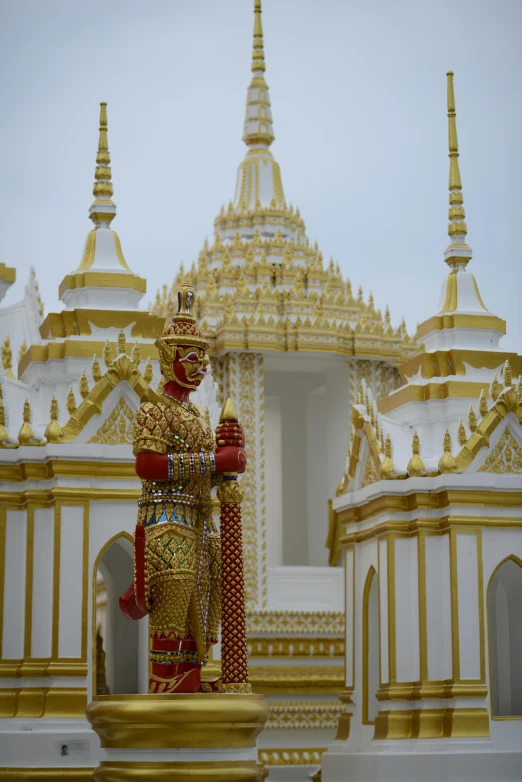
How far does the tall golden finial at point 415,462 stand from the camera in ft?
50.9

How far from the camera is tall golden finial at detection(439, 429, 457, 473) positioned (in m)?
15.3

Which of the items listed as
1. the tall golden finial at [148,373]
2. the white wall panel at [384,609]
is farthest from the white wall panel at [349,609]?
the tall golden finial at [148,373]

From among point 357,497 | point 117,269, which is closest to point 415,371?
point 357,497

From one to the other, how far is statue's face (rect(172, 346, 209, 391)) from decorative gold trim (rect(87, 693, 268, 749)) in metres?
2.37

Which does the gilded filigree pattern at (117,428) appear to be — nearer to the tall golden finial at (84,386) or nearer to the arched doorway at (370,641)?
the tall golden finial at (84,386)

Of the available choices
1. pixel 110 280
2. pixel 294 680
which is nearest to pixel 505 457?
pixel 110 280

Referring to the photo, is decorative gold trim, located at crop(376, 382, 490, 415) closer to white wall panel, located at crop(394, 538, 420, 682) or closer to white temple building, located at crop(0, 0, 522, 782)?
white temple building, located at crop(0, 0, 522, 782)

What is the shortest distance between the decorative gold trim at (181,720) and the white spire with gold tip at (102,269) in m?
6.42

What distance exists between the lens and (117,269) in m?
16.1

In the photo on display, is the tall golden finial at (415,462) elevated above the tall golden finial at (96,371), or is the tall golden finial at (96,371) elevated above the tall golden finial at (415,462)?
the tall golden finial at (96,371)

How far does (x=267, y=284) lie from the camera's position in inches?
834

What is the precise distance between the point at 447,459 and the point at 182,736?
5.92 meters

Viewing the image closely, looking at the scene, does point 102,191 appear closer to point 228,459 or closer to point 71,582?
point 71,582

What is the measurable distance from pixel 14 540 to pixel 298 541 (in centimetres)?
835
